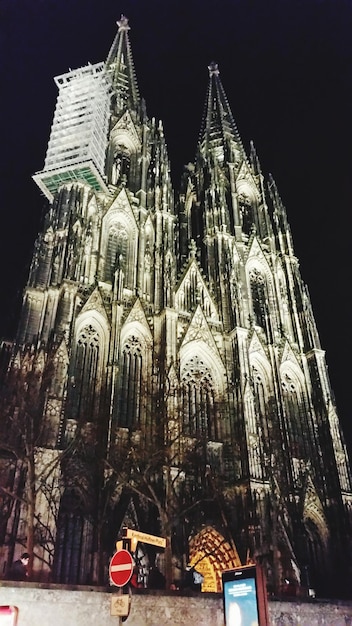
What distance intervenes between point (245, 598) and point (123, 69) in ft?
145

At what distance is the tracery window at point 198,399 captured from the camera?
83.5 feet

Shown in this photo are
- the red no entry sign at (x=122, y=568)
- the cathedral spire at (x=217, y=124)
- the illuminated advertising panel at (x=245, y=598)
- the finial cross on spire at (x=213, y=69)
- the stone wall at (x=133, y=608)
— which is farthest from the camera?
the finial cross on spire at (x=213, y=69)

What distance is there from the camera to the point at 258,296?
3288 centimetres

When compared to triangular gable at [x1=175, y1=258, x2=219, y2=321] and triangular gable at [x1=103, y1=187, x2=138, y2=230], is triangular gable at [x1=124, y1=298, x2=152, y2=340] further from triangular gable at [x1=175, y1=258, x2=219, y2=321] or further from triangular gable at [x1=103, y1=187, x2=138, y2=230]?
triangular gable at [x1=103, y1=187, x2=138, y2=230]

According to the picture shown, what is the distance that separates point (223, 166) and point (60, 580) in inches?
1217

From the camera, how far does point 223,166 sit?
39.9 meters

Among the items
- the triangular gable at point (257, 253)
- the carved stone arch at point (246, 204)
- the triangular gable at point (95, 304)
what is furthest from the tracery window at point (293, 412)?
the carved stone arch at point (246, 204)

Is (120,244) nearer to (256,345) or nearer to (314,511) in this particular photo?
(256,345)

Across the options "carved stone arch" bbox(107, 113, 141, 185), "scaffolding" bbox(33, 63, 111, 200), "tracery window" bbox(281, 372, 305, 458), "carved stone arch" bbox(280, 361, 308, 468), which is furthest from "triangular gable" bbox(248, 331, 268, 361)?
"carved stone arch" bbox(107, 113, 141, 185)

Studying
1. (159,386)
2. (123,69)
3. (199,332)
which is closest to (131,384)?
(159,386)

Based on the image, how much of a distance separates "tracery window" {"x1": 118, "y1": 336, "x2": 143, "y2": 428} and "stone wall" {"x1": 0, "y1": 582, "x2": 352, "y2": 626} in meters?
13.4

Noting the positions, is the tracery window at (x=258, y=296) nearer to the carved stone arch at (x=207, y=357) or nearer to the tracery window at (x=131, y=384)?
the carved stone arch at (x=207, y=357)

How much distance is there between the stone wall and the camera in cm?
945

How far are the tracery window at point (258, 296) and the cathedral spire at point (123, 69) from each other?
17040 mm
